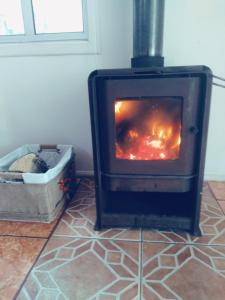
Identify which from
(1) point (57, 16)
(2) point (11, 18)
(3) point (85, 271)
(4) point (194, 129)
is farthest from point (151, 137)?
(2) point (11, 18)

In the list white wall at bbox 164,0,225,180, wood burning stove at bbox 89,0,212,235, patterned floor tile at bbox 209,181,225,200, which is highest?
white wall at bbox 164,0,225,180

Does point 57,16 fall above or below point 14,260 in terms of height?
above

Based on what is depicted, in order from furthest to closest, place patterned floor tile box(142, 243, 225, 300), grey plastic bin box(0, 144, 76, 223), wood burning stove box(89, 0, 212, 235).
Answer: grey plastic bin box(0, 144, 76, 223), wood burning stove box(89, 0, 212, 235), patterned floor tile box(142, 243, 225, 300)

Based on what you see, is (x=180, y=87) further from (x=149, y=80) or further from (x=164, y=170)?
(x=164, y=170)

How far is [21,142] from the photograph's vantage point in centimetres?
174

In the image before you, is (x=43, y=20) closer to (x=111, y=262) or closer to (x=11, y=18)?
(x=11, y=18)

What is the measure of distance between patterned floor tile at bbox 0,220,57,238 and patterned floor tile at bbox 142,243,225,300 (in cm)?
48

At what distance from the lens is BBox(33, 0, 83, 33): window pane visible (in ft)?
5.03

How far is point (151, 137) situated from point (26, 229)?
0.76 m

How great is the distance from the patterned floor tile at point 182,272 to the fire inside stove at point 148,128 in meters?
0.40

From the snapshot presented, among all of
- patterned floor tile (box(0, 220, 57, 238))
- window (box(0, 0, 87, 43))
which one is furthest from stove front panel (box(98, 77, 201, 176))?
window (box(0, 0, 87, 43))

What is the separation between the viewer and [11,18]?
1.58 metres

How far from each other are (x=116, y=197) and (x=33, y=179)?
0.44 meters

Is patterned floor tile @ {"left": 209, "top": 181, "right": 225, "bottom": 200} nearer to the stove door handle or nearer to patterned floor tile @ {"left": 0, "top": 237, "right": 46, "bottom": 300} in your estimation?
the stove door handle
